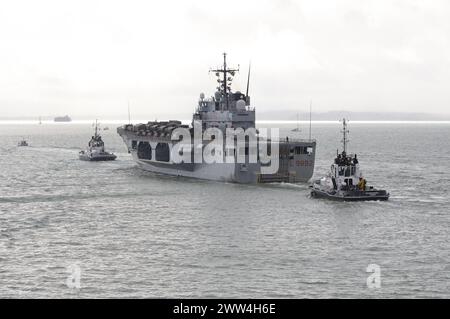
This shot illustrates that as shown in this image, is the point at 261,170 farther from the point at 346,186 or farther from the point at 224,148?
the point at 346,186

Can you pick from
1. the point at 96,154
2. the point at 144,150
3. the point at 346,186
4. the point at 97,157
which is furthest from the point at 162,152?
the point at 346,186

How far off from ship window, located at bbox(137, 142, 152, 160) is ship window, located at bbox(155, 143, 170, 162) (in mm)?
2714

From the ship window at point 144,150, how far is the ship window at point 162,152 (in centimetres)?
271

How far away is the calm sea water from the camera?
2631 cm

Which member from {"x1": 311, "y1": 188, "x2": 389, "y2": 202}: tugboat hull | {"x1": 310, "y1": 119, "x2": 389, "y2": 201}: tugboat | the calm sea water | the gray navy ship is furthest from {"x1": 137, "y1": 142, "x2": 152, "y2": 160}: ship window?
{"x1": 311, "y1": 188, "x2": 389, "y2": 202}: tugboat hull

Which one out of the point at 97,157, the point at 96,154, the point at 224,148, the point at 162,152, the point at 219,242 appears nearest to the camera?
the point at 219,242

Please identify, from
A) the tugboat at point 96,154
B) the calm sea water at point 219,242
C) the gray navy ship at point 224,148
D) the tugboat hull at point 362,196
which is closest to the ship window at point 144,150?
the gray navy ship at point 224,148

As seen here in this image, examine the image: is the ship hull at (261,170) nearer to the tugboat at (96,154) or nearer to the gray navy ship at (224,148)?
the gray navy ship at (224,148)

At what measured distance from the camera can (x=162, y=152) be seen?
248 feet

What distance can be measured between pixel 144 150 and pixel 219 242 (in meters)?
47.7

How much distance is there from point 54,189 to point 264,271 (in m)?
37.7

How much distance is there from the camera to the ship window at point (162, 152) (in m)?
74.4

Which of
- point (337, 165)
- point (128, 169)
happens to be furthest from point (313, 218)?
point (128, 169)
